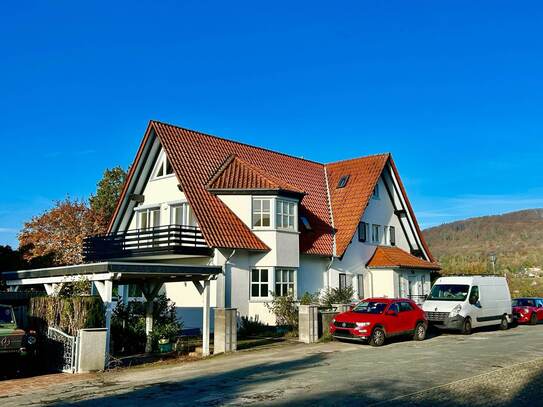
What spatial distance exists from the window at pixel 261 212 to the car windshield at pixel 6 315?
12.3 m

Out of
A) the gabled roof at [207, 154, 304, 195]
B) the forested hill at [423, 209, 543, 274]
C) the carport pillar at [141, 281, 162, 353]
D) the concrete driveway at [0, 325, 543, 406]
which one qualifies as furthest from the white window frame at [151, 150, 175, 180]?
the forested hill at [423, 209, 543, 274]

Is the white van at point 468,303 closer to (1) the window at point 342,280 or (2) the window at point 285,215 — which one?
(1) the window at point 342,280

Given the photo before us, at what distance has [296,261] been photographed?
2603 cm

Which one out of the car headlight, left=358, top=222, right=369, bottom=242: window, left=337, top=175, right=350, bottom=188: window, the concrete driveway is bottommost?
the concrete driveway

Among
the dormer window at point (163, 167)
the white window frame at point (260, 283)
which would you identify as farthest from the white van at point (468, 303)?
the dormer window at point (163, 167)

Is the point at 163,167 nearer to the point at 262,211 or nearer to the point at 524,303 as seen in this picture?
the point at 262,211

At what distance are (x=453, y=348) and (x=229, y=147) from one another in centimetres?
1650

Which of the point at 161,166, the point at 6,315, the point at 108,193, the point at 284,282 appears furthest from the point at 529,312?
the point at 108,193

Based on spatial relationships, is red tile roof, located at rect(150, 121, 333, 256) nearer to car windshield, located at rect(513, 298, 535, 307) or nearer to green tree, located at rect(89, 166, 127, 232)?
car windshield, located at rect(513, 298, 535, 307)

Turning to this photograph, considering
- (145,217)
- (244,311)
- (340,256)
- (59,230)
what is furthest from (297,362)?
(59,230)

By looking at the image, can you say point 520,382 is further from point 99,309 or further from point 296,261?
point 296,261

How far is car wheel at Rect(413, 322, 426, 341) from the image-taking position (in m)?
20.7

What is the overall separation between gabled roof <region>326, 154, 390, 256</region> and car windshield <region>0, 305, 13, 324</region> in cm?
1723

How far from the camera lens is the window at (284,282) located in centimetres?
2526
